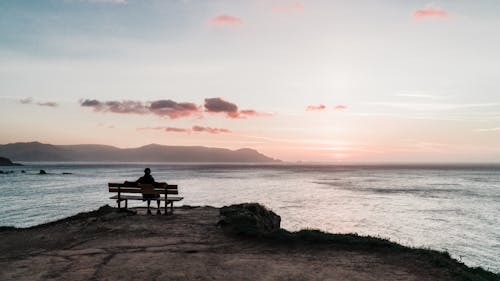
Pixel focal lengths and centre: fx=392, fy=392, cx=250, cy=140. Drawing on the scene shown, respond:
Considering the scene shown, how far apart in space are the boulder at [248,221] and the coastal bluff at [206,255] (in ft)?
0.17

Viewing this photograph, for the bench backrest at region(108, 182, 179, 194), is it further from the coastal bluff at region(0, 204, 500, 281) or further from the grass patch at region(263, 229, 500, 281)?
the grass patch at region(263, 229, 500, 281)

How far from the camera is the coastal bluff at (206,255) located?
29.4 ft

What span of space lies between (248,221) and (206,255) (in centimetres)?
335

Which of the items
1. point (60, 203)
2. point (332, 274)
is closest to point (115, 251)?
point (332, 274)

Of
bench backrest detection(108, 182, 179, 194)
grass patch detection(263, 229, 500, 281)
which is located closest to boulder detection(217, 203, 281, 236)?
grass patch detection(263, 229, 500, 281)

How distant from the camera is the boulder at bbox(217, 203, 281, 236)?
1323 centimetres

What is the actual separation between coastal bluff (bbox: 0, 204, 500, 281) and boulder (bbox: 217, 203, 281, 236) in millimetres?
52

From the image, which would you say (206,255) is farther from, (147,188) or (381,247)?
(147,188)

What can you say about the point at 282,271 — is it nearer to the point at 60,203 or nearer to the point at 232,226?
the point at 232,226

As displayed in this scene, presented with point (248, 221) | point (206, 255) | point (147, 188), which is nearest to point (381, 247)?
point (248, 221)

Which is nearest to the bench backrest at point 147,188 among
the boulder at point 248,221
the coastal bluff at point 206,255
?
the coastal bluff at point 206,255

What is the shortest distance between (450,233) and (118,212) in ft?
65.2

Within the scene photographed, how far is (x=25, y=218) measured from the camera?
2794 cm

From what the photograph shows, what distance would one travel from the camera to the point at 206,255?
A: 10.6 m
